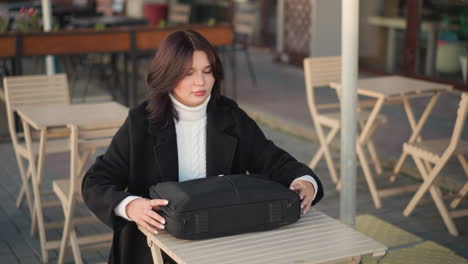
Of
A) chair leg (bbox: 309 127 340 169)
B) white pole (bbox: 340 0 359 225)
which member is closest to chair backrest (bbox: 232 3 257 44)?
chair leg (bbox: 309 127 340 169)

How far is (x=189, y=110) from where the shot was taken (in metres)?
2.67

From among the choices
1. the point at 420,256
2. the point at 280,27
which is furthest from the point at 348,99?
the point at 280,27

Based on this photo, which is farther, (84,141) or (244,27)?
(244,27)

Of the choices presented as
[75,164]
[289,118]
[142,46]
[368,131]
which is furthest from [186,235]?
[142,46]

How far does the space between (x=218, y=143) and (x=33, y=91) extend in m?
2.94

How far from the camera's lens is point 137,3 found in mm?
14914

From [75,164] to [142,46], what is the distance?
15.0 feet

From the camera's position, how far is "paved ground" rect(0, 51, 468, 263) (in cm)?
476

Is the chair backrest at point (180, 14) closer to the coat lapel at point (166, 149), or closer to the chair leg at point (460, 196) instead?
the chair leg at point (460, 196)

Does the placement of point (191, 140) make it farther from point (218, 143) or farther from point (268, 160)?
point (268, 160)

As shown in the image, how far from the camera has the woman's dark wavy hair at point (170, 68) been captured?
100 inches

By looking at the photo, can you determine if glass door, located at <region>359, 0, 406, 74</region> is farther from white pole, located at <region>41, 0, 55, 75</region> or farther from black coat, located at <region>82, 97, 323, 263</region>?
black coat, located at <region>82, 97, 323, 263</region>

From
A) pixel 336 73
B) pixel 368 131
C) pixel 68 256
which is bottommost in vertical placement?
pixel 68 256

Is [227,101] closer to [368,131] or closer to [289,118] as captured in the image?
[368,131]
